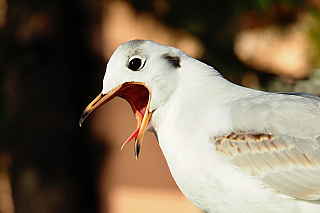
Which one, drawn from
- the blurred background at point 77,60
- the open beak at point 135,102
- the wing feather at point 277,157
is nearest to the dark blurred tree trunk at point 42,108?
the blurred background at point 77,60

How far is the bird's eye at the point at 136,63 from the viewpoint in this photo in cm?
Result: 86

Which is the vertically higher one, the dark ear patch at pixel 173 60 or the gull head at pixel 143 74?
the dark ear patch at pixel 173 60

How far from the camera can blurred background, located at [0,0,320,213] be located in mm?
2092

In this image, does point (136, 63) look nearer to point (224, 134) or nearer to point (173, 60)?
point (173, 60)

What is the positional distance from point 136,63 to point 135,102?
0.43 ft

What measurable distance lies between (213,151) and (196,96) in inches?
5.6

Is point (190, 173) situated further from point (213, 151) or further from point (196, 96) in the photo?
point (196, 96)

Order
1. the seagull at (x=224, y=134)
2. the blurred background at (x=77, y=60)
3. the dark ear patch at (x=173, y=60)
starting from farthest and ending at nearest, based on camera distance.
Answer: the blurred background at (x=77, y=60) → the dark ear patch at (x=173, y=60) → the seagull at (x=224, y=134)

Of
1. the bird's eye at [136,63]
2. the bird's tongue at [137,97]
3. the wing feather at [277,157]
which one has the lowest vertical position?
the wing feather at [277,157]

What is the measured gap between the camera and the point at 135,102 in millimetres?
957

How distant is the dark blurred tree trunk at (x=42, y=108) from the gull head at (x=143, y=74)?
1.38 meters

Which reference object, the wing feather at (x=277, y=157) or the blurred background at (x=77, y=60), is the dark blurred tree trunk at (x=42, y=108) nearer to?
the blurred background at (x=77, y=60)

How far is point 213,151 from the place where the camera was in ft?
2.63

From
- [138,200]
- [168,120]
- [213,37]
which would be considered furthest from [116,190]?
[168,120]
